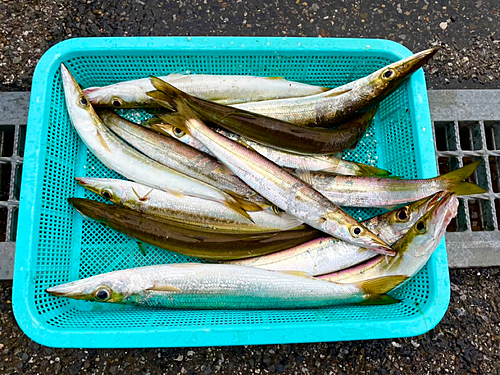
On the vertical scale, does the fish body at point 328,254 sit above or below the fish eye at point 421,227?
below

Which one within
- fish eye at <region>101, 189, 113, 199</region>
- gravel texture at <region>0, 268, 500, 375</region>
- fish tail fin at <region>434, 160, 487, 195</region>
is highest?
fish tail fin at <region>434, 160, 487, 195</region>

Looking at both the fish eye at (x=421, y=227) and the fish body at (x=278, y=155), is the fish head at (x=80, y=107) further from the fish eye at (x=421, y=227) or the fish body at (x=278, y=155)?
the fish eye at (x=421, y=227)

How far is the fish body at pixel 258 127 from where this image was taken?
2.55 m

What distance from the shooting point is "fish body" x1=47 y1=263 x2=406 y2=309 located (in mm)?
2393

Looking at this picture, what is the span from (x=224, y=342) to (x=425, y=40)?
3243mm

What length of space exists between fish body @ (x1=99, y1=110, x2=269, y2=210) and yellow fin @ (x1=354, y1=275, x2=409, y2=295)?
895 mm

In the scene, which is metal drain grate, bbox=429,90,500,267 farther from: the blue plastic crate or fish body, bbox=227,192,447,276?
fish body, bbox=227,192,447,276

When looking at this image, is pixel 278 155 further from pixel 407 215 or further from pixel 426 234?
pixel 426 234

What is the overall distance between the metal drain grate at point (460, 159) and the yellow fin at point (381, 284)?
2.67 feet

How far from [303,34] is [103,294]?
2826mm

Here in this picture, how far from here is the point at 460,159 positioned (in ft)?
9.95

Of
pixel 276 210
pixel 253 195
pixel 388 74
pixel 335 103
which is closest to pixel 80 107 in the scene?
pixel 253 195

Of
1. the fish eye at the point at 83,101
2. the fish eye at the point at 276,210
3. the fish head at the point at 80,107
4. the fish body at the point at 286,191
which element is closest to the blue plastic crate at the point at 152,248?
the fish head at the point at 80,107

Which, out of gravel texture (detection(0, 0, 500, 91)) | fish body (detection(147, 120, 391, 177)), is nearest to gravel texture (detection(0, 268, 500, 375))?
fish body (detection(147, 120, 391, 177))
